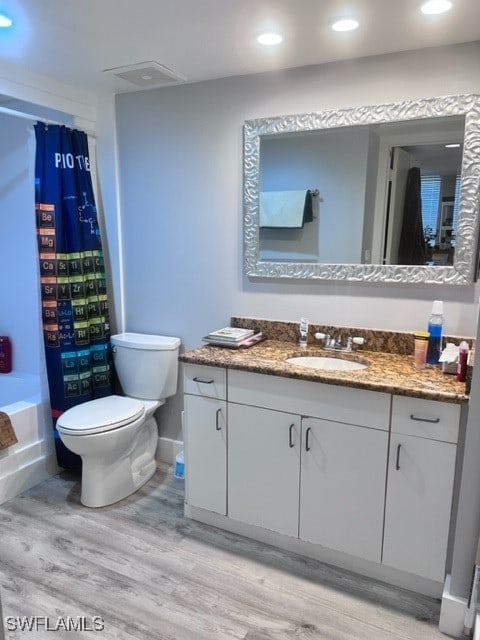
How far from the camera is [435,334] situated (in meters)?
2.04

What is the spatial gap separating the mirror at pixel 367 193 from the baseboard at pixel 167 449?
1.20 m

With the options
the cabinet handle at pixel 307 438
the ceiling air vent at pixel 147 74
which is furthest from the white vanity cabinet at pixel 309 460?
the ceiling air vent at pixel 147 74

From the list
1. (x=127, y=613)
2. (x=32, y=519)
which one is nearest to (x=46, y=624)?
(x=127, y=613)

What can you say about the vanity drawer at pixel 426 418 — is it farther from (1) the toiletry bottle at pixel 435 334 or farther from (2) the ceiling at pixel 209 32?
(2) the ceiling at pixel 209 32

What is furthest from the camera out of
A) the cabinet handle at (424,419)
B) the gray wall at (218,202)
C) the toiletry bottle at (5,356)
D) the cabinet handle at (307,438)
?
the toiletry bottle at (5,356)

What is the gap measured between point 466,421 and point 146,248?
1.97 meters

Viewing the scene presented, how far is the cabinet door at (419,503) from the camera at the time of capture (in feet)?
5.72

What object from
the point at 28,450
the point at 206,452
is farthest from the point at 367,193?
the point at 28,450

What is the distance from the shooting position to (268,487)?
2.11 metres

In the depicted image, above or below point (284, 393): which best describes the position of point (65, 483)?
below

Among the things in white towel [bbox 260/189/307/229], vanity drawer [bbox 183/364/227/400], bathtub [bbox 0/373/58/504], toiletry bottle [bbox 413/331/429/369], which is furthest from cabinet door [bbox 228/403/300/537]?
bathtub [bbox 0/373/58/504]

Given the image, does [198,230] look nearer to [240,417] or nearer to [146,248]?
[146,248]

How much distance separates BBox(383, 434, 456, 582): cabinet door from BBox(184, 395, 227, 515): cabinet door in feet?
A: 2.50

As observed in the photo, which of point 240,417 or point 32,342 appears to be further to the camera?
point 32,342
